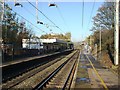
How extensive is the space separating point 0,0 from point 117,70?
23.8 m

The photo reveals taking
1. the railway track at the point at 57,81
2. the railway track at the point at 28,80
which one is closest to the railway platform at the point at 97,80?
the railway track at the point at 57,81

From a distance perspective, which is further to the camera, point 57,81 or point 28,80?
point 57,81

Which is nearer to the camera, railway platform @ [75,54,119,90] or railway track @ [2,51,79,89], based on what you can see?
railway track @ [2,51,79,89]

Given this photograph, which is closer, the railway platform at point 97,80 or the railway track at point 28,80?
the railway track at point 28,80

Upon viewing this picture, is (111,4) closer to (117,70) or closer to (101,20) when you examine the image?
(101,20)

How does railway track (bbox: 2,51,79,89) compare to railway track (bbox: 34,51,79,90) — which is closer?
railway track (bbox: 2,51,79,89)

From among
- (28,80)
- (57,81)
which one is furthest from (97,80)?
(28,80)

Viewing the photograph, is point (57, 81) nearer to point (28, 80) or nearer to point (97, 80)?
point (28, 80)

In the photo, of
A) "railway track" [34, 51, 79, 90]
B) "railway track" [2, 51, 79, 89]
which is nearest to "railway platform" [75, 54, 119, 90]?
"railway track" [34, 51, 79, 90]

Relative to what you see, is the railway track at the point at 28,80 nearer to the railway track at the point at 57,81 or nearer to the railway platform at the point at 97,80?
the railway track at the point at 57,81

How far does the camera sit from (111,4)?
53.7 metres

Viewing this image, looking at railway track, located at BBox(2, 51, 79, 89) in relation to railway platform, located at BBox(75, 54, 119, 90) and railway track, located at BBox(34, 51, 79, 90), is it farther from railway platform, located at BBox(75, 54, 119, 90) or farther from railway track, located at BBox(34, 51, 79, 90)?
railway platform, located at BBox(75, 54, 119, 90)

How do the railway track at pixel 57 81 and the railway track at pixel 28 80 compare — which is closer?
the railway track at pixel 28 80

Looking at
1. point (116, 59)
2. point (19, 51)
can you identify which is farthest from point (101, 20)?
point (116, 59)
